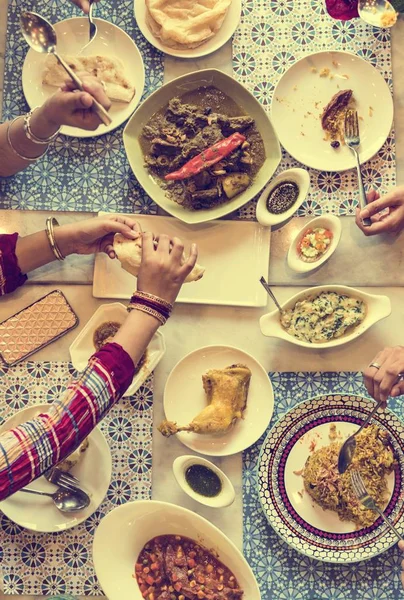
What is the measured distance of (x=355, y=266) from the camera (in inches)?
120

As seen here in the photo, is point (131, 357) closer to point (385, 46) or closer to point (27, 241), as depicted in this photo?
point (27, 241)

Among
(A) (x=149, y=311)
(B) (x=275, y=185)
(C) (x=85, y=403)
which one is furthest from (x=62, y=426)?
(B) (x=275, y=185)

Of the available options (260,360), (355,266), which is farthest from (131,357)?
(355,266)

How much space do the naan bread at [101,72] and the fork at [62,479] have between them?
1.63 metres

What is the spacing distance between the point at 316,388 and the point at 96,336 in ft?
3.24

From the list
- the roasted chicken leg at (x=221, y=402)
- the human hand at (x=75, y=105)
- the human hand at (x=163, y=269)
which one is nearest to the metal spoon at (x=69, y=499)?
the roasted chicken leg at (x=221, y=402)

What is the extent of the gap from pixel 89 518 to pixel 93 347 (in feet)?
2.45

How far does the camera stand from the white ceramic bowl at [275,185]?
2914 millimetres

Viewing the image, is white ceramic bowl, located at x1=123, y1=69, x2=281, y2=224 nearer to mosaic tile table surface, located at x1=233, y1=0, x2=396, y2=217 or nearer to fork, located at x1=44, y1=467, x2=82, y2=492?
mosaic tile table surface, located at x1=233, y1=0, x2=396, y2=217

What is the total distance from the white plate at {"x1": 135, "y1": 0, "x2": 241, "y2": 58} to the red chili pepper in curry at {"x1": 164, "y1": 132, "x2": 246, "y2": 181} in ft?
1.46

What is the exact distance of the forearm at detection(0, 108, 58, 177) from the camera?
8.63 ft

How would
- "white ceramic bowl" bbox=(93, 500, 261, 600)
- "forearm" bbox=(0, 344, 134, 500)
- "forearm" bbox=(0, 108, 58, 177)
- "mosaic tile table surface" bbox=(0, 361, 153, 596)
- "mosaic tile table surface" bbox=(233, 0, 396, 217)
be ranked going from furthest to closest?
"mosaic tile table surface" bbox=(233, 0, 396, 217) → "mosaic tile table surface" bbox=(0, 361, 153, 596) → "white ceramic bowl" bbox=(93, 500, 261, 600) → "forearm" bbox=(0, 108, 58, 177) → "forearm" bbox=(0, 344, 134, 500)

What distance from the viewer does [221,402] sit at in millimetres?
2867

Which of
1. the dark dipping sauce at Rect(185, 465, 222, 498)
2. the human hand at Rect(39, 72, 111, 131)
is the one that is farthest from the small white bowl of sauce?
the human hand at Rect(39, 72, 111, 131)
